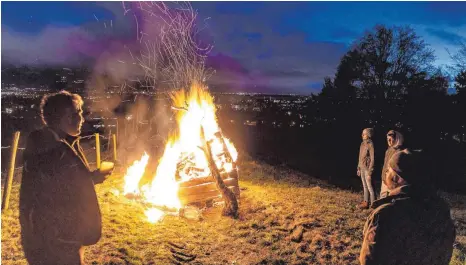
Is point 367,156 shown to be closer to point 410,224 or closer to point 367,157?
point 367,157

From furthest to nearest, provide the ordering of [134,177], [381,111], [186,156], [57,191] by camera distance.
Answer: [381,111], [134,177], [186,156], [57,191]

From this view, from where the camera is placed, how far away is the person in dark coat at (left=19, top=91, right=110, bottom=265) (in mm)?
2799

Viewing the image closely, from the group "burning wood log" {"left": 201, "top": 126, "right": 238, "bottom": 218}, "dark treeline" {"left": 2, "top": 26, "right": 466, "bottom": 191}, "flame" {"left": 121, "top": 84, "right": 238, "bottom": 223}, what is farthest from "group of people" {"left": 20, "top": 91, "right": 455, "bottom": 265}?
"dark treeline" {"left": 2, "top": 26, "right": 466, "bottom": 191}

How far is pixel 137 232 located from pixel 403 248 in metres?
5.26

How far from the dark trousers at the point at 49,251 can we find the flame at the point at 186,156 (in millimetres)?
4307

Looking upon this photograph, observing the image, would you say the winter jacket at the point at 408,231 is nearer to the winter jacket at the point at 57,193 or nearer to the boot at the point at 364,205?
the winter jacket at the point at 57,193

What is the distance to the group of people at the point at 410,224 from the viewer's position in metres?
2.26

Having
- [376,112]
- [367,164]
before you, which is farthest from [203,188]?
[376,112]

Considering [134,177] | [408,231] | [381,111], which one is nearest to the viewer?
[408,231]

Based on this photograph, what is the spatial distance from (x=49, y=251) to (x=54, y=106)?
150 cm

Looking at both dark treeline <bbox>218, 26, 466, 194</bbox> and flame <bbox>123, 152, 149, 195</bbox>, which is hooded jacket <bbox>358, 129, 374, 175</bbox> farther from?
dark treeline <bbox>218, 26, 466, 194</bbox>

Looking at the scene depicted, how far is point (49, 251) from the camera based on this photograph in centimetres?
302

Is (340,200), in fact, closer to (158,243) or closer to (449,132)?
(158,243)

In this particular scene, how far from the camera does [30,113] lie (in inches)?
762
